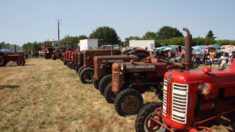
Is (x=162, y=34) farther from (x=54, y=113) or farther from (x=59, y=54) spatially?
(x=54, y=113)

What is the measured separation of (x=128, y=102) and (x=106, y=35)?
2978 inches

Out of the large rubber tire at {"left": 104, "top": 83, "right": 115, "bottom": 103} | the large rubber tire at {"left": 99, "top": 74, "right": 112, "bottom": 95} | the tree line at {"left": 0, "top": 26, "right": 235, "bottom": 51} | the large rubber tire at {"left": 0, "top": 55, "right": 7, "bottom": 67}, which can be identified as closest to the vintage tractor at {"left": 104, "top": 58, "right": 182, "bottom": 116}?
the large rubber tire at {"left": 104, "top": 83, "right": 115, "bottom": 103}

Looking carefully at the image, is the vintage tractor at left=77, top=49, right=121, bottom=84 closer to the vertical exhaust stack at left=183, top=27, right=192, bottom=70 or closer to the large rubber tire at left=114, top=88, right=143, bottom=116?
the large rubber tire at left=114, top=88, right=143, bottom=116

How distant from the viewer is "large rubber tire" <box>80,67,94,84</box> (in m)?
12.8

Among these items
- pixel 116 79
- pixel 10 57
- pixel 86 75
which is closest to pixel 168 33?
pixel 10 57

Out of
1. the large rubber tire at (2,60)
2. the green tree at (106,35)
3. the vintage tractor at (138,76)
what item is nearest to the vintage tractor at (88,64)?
the vintage tractor at (138,76)

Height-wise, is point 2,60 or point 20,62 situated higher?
point 2,60

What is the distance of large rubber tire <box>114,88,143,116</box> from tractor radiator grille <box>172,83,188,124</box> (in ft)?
9.10

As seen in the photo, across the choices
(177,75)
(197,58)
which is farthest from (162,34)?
(177,75)

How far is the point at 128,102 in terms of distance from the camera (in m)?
7.72

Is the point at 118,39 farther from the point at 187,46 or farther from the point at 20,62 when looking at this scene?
the point at 187,46

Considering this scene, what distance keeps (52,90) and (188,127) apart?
770 centimetres

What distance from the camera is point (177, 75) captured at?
191 inches

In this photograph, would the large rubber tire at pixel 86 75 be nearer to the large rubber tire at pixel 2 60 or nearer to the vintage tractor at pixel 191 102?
the vintage tractor at pixel 191 102
